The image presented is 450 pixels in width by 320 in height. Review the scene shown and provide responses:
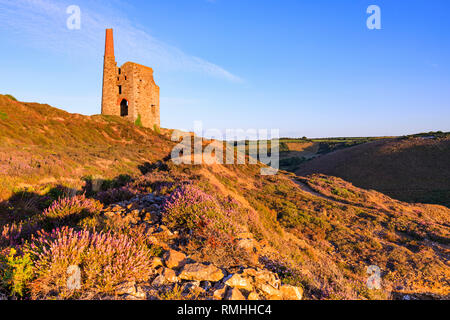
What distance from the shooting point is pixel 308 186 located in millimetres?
22109

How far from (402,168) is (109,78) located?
160 ft

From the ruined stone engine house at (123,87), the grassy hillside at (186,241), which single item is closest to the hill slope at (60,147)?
the grassy hillside at (186,241)

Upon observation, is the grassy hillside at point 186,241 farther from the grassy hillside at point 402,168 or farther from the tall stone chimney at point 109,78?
the tall stone chimney at point 109,78

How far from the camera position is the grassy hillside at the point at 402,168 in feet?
97.0

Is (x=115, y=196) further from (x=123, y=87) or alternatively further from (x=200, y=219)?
(x=123, y=87)

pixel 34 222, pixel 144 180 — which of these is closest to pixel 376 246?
pixel 144 180

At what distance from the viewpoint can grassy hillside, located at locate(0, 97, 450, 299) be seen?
299 centimetres

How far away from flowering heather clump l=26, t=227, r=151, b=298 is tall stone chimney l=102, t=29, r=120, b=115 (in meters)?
39.6

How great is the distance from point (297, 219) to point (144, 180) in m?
7.23

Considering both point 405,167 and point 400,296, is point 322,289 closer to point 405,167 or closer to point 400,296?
point 400,296

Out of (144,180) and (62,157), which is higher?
(62,157)

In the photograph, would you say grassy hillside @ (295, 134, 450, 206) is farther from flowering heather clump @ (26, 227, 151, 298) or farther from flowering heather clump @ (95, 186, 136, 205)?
flowering heather clump @ (26, 227, 151, 298)

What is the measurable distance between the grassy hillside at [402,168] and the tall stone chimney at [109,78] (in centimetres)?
3800
